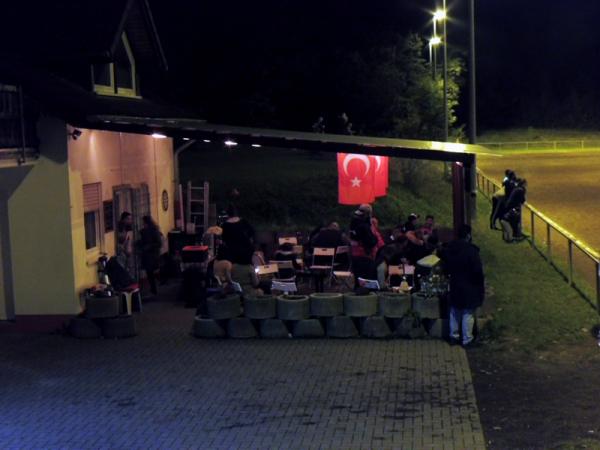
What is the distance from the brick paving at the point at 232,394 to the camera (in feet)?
29.8

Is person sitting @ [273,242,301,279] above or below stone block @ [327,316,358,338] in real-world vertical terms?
above

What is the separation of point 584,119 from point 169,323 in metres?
73.7

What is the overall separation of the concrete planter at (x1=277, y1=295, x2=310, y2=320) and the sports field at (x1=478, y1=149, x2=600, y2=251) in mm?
8937

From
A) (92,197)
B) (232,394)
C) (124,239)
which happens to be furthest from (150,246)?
(232,394)

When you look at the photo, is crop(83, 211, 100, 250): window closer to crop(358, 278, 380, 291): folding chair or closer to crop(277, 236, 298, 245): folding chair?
crop(277, 236, 298, 245): folding chair

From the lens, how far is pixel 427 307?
528 inches

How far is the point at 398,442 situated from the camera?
884 cm

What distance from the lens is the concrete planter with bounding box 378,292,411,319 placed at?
13445 millimetres

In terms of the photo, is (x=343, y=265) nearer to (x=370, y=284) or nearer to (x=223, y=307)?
(x=370, y=284)

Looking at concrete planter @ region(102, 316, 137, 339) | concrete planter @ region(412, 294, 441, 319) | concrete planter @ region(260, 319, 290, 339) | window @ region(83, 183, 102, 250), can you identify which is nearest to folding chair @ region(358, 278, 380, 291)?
concrete planter @ region(412, 294, 441, 319)

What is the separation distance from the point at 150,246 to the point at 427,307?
6086 millimetres

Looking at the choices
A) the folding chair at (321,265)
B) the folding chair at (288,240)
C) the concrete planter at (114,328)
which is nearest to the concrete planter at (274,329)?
the concrete planter at (114,328)

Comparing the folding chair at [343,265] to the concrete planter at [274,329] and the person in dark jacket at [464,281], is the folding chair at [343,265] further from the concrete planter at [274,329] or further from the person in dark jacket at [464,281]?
the person in dark jacket at [464,281]

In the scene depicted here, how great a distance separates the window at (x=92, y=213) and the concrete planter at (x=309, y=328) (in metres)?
4.15
